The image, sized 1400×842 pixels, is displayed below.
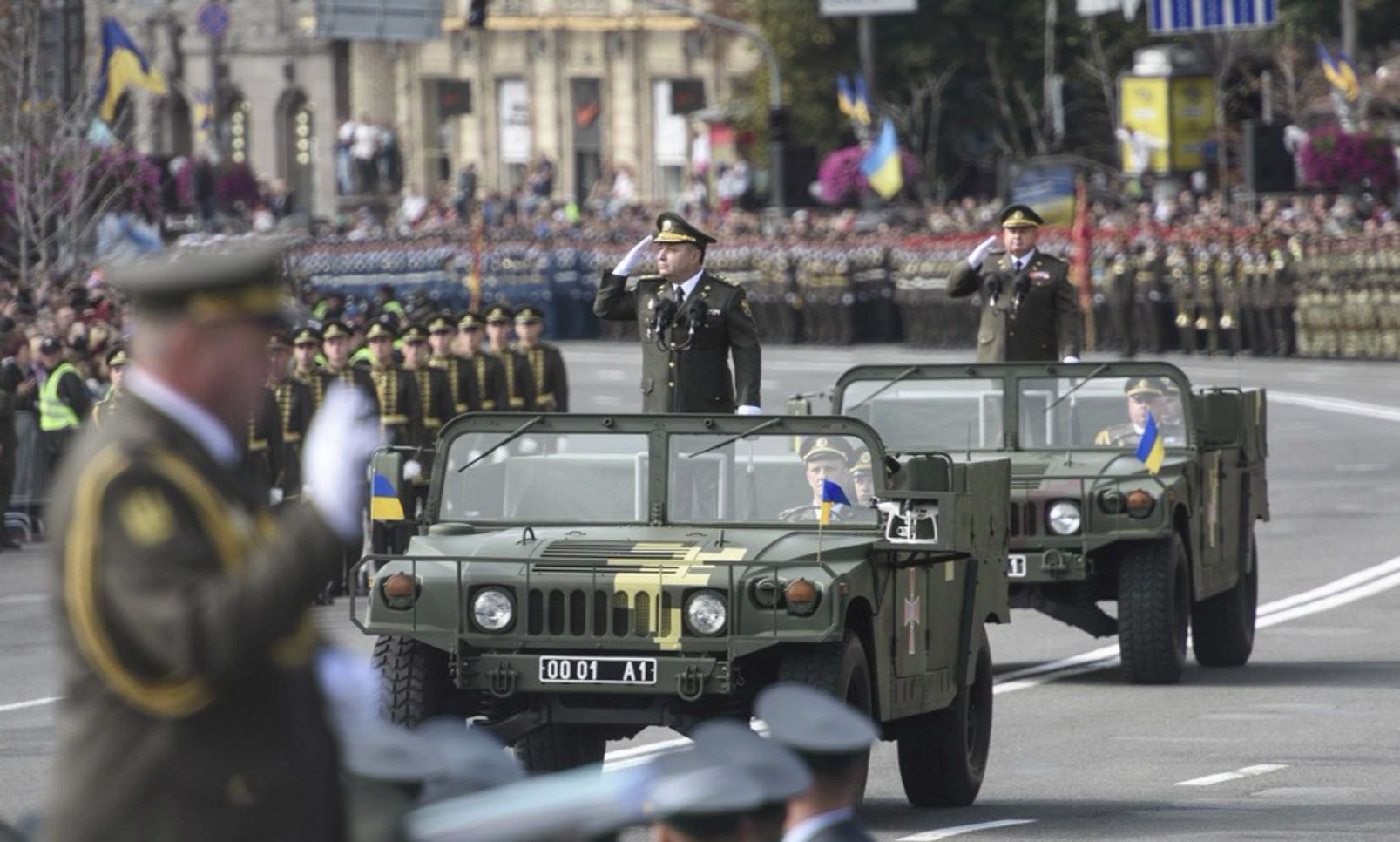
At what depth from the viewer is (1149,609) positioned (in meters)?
14.8

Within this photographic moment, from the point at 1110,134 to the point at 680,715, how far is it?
58.2 m

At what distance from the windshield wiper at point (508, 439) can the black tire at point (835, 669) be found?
1665 millimetres

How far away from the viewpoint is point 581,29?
87.3 m

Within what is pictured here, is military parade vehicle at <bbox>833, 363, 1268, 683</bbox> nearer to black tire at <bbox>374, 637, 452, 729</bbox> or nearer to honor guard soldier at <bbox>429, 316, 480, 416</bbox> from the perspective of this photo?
black tire at <bbox>374, 637, 452, 729</bbox>

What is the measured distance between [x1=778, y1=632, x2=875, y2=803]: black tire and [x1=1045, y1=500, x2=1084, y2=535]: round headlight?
4.32 metres

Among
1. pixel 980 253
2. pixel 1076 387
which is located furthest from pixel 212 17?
pixel 1076 387

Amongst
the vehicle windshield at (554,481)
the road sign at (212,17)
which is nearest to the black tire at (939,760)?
the vehicle windshield at (554,481)

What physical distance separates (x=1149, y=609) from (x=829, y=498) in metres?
3.83

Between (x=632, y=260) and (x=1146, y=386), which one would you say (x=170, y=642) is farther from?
(x=1146, y=386)

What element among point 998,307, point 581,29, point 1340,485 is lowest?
point 1340,485

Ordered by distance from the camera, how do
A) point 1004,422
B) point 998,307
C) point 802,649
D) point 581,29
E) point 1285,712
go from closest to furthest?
point 802,649, point 1285,712, point 1004,422, point 998,307, point 581,29

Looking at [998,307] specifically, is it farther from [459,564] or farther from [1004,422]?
[459,564]

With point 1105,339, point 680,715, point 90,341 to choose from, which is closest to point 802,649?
point 680,715

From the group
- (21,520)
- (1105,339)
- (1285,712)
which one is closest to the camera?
(1285,712)
